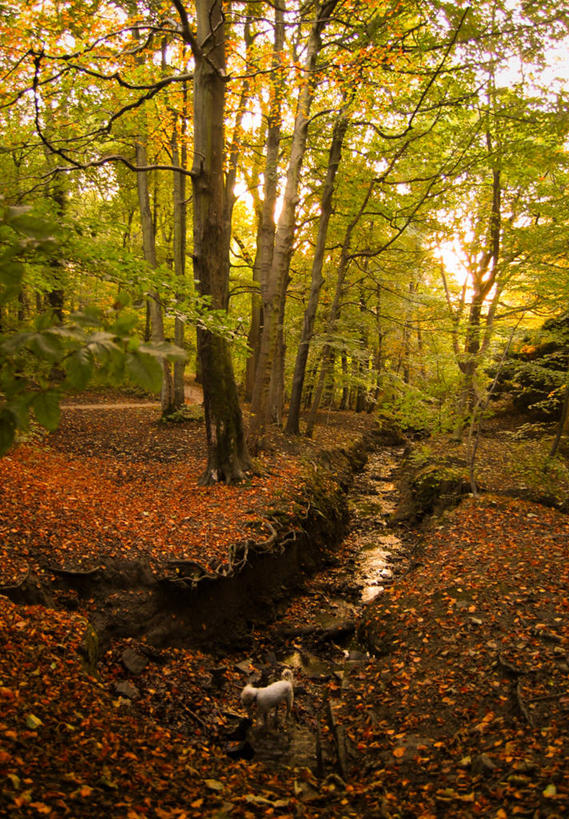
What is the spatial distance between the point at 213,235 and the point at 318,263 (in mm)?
6205

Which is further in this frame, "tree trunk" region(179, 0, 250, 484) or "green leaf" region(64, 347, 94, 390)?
"tree trunk" region(179, 0, 250, 484)

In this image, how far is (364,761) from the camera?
3529 mm

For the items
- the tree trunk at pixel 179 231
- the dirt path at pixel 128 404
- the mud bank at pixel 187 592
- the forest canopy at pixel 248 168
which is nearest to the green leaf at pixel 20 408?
the forest canopy at pixel 248 168

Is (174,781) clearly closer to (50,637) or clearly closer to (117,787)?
(117,787)

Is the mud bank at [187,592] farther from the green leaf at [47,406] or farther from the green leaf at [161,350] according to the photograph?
the green leaf at [161,350]

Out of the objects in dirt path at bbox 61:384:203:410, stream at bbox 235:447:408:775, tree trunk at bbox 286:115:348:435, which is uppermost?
tree trunk at bbox 286:115:348:435

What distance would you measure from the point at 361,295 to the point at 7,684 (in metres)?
18.8

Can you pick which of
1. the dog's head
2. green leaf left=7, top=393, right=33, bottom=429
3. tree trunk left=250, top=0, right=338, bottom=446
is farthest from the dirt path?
green leaf left=7, top=393, right=33, bottom=429

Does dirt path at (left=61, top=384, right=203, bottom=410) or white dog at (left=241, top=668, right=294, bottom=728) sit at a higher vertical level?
dirt path at (left=61, top=384, right=203, bottom=410)

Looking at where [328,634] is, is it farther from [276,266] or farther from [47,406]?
[276,266]

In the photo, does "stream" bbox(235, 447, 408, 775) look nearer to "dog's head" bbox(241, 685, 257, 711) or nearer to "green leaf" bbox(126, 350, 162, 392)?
"dog's head" bbox(241, 685, 257, 711)

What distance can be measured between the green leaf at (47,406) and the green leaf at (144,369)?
34 centimetres

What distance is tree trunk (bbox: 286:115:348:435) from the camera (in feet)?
38.5

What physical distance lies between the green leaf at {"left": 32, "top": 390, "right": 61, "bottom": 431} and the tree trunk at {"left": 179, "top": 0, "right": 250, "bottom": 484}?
594 cm
